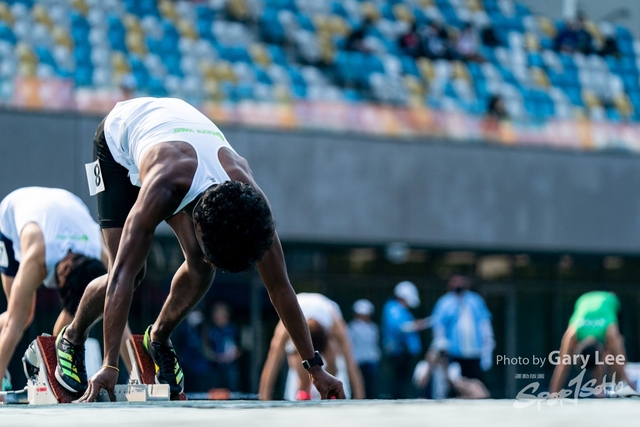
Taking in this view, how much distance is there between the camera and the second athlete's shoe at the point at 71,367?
5.18 metres

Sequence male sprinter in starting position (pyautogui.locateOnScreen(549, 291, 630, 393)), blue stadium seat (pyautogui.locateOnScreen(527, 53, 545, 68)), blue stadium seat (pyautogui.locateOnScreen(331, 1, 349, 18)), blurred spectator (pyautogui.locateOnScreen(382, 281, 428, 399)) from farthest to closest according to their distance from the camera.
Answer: blue stadium seat (pyautogui.locateOnScreen(527, 53, 545, 68)) → blue stadium seat (pyautogui.locateOnScreen(331, 1, 349, 18)) → blurred spectator (pyautogui.locateOnScreen(382, 281, 428, 399)) → male sprinter in starting position (pyautogui.locateOnScreen(549, 291, 630, 393))

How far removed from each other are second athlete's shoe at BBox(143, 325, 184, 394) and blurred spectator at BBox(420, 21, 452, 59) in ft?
40.2

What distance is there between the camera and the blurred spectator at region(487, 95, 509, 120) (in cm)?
1606

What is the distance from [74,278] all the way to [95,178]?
127cm

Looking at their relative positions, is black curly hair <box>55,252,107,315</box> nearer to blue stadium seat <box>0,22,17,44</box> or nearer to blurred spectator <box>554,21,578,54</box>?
blue stadium seat <box>0,22,17,44</box>

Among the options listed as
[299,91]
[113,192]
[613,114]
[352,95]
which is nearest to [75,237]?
[113,192]

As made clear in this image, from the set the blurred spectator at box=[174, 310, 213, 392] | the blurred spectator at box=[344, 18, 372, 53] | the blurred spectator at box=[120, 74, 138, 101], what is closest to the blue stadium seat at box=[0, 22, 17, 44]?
the blurred spectator at box=[120, 74, 138, 101]

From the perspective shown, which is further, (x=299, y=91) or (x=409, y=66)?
(x=409, y=66)

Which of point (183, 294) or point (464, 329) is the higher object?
point (183, 294)

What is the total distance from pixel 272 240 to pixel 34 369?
83.0 inches

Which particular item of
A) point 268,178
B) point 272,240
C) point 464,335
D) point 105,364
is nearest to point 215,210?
point 272,240

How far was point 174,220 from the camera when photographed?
532 centimetres

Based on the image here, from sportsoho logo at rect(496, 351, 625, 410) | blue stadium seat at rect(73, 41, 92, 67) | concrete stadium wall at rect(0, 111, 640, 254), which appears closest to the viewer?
sportsoho logo at rect(496, 351, 625, 410)

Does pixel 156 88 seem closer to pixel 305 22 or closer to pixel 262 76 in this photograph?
pixel 262 76
